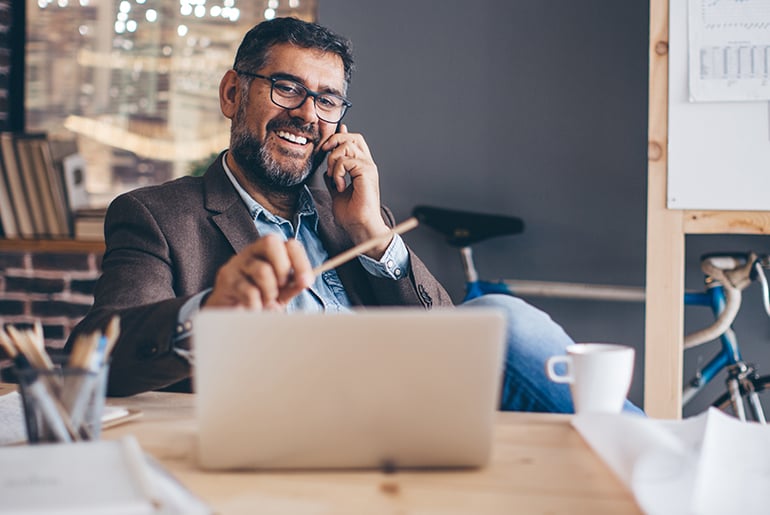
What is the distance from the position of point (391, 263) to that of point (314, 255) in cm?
20

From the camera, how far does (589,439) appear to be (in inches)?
34.8

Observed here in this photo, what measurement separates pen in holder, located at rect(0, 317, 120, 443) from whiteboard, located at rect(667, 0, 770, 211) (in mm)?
1585

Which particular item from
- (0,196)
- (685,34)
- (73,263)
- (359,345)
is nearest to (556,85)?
(685,34)

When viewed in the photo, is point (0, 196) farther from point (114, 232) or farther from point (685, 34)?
Result: point (685, 34)

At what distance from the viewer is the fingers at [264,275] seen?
2.95ft

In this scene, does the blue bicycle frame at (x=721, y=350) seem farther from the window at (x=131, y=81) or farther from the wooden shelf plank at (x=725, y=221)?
the window at (x=131, y=81)

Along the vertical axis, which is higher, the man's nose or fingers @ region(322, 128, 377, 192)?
the man's nose

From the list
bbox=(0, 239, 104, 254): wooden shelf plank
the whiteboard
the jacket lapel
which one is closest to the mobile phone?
the jacket lapel

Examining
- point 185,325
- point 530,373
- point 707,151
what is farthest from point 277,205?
point 707,151

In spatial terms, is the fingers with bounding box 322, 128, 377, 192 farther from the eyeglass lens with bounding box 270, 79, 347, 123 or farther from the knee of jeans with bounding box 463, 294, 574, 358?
the knee of jeans with bounding box 463, 294, 574, 358

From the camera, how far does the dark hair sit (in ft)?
5.99

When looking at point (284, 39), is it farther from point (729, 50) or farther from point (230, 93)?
point (729, 50)

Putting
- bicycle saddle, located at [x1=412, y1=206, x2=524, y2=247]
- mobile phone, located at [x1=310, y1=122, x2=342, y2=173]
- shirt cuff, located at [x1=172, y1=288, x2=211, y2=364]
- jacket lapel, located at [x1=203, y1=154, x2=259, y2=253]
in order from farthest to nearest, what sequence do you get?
bicycle saddle, located at [x1=412, y1=206, x2=524, y2=247] < mobile phone, located at [x1=310, y1=122, x2=342, y2=173] < jacket lapel, located at [x1=203, y1=154, x2=259, y2=253] < shirt cuff, located at [x1=172, y1=288, x2=211, y2=364]

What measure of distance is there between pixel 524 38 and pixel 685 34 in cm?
101
